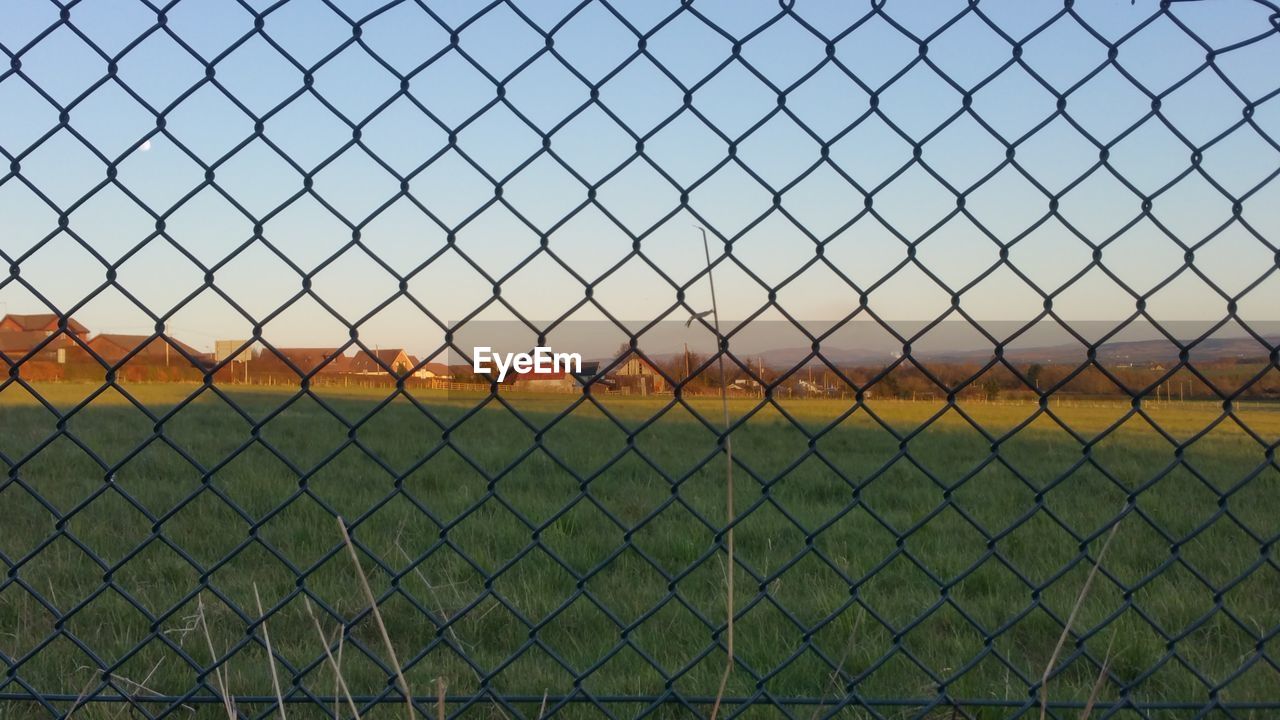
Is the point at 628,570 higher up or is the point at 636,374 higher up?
the point at 636,374

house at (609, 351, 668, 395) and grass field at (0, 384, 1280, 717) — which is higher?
house at (609, 351, 668, 395)

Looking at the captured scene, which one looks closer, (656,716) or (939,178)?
(939,178)

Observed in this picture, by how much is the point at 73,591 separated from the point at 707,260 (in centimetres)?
292

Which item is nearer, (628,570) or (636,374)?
(636,374)

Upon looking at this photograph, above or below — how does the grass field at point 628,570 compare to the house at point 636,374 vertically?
below

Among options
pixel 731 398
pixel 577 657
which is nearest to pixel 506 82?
pixel 731 398

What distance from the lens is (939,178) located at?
5.88ft

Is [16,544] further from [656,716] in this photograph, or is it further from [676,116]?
[676,116]

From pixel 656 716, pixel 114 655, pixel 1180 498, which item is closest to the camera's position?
pixel 656 716

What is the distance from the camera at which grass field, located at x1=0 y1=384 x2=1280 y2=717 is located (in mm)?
1912

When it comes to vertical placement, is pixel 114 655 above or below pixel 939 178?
below

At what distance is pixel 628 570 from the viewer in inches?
144

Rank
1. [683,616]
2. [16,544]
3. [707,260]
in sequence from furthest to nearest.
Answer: [16,544] < [683,616] < [707,260]

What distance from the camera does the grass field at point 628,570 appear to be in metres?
1.91
